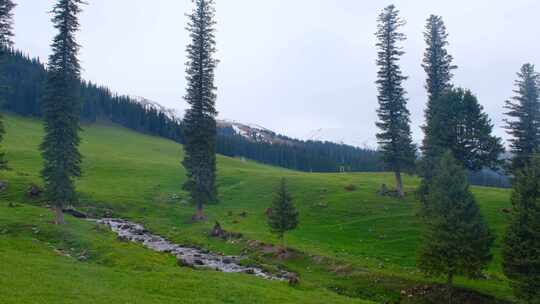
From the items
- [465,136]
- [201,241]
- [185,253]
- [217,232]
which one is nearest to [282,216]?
[217,232]

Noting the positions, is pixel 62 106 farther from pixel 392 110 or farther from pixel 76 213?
pixel 392 110

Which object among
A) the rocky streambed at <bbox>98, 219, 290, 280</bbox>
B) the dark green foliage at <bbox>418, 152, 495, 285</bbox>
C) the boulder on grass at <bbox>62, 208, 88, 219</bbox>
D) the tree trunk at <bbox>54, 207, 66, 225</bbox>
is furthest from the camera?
the boulder on grass at <bbox>62, 208, 88, 219</bbox>

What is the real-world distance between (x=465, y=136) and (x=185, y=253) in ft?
124

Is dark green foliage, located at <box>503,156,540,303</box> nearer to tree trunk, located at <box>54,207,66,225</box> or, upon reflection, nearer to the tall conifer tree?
the tall conifer tree

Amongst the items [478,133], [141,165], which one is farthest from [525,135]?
[141,165]

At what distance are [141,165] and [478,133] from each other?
6262cm

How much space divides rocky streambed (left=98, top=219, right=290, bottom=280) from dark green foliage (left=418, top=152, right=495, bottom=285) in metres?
11.2

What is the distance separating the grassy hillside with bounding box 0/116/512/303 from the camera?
23.5 m

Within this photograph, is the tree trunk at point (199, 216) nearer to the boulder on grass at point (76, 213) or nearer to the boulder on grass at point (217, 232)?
the boulder on grass at point (217, 232)

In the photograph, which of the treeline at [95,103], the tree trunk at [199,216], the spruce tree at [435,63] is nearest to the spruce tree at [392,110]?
the spruce tree at [435,63]

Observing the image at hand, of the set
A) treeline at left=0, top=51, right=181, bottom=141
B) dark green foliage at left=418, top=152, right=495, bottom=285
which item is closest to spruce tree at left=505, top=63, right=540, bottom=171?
dark green foliage at left=418, top=152, right=495, bottom=285

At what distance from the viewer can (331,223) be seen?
5291cm

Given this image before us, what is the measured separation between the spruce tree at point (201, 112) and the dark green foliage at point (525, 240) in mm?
36322

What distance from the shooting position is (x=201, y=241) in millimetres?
45188
